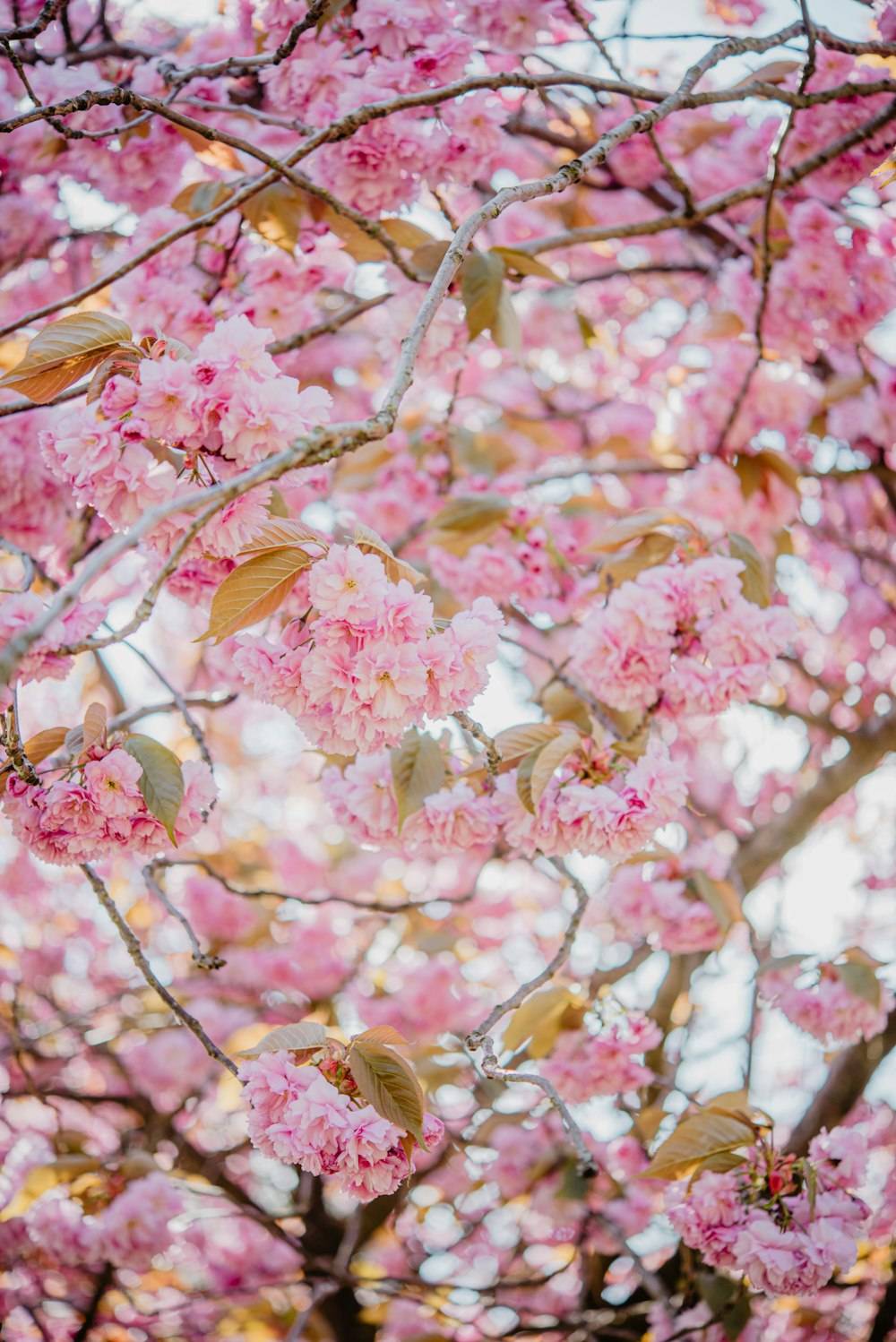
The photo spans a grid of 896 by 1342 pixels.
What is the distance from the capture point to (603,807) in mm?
1353

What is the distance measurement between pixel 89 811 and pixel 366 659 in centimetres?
47

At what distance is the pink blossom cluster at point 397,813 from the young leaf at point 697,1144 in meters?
0.59

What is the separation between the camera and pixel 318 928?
12.0 ft

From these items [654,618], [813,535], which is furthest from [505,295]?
[813,535]

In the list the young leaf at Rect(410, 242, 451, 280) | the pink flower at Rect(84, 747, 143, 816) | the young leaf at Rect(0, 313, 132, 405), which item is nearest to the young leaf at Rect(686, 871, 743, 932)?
the pink flower at Rect(84, 747, 143, 816)

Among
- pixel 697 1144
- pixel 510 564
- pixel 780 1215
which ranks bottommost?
pixel 780 1215

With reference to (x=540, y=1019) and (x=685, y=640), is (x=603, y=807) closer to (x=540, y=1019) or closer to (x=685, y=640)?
(x=685, y=640)

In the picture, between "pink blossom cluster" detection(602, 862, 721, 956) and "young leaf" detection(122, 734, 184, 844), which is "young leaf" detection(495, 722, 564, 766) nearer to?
"young leaf" detection(122, 734, 184, 844)

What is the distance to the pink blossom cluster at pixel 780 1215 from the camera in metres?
1.46

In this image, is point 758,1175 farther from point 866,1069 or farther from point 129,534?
point 129,534

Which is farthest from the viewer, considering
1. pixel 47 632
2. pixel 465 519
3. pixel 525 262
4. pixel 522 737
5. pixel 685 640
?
pixel 465 519

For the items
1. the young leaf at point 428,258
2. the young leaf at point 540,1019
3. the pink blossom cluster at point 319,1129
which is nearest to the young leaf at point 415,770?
the pink blossom cluster at point 319,1129

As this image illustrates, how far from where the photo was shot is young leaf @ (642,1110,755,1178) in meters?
1.55

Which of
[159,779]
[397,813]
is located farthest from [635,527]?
[159,779]
